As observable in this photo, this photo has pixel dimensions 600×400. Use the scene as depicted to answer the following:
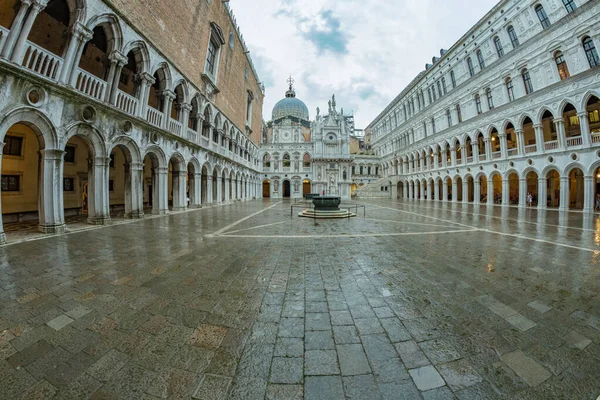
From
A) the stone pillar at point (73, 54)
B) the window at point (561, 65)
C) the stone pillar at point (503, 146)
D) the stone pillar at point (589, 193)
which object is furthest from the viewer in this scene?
the stone pillar at point (503, 146)

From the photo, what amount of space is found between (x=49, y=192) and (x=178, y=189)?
911 centimetres

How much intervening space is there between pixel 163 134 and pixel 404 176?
127 feet

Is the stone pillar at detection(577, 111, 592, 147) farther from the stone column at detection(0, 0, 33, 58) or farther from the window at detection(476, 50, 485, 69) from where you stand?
the stone column at detection(0, 0, 33, 58)

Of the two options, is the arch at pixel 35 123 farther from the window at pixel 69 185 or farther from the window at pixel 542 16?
the window at pixel 542 16

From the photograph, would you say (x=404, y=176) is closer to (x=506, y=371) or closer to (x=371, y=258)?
(x=371, y=258)

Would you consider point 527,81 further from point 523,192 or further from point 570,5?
point 523,192

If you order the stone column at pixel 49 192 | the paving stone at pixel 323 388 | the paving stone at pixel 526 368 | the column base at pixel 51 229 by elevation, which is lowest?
the paving stone at pixel 323 388

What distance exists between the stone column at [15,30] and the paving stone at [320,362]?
11928 mm

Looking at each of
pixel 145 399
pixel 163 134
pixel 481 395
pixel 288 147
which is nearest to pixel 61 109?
pixel 163 134

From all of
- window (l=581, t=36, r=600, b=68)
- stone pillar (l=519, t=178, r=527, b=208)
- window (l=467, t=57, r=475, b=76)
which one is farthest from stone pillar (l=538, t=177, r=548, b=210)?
window (l=467, t=57, r=475, b=76)

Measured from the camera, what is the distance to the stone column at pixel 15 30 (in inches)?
285

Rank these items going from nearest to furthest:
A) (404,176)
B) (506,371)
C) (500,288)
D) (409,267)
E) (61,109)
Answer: (506,371)
(500,288)
(409,267)
(61,109)
(404,176)

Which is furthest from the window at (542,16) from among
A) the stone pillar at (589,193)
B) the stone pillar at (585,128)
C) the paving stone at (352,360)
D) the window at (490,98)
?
the paving stone at (352,360)

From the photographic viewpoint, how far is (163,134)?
1477cm
